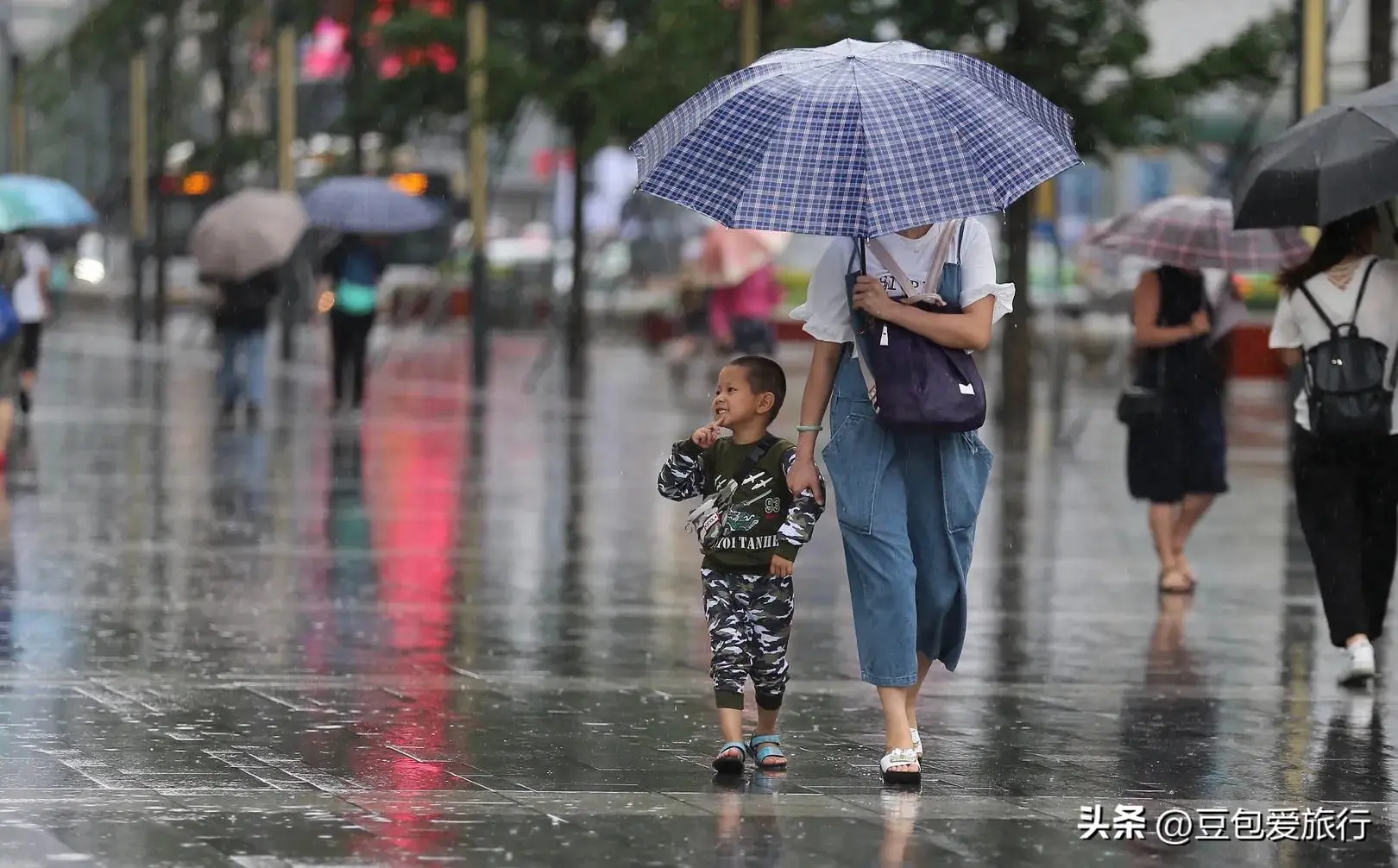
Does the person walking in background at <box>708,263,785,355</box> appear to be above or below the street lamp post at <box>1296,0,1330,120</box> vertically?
below

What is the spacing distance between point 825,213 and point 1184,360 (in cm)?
582

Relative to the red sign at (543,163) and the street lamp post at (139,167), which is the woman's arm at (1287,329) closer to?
the street lamp post at (139,167)

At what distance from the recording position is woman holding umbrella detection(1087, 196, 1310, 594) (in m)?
12.5

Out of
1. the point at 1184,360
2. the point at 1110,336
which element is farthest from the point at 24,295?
the point at 1110,336

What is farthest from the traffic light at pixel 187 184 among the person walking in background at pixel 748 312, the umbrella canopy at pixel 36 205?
the umbrella canopy at pixel 36 205

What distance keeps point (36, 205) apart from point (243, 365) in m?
2.13

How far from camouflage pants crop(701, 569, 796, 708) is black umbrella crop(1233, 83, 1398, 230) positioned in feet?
8.73

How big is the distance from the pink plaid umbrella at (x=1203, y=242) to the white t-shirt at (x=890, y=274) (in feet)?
15.7

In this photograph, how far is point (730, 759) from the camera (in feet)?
24.5

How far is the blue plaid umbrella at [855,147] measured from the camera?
281 inches

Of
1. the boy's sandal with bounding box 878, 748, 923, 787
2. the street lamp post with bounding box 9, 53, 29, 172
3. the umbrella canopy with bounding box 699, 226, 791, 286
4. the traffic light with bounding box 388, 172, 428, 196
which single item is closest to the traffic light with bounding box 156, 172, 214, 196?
the traffic light with bounding box 388, 172, 428, 196

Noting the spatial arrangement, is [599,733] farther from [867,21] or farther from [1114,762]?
[867,21]

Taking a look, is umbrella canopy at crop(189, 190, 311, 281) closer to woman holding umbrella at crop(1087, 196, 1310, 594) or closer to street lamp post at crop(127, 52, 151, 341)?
woman holding umbrella at crop(1087, 196, 1310, 594)

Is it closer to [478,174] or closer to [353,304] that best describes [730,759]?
[353,304]
